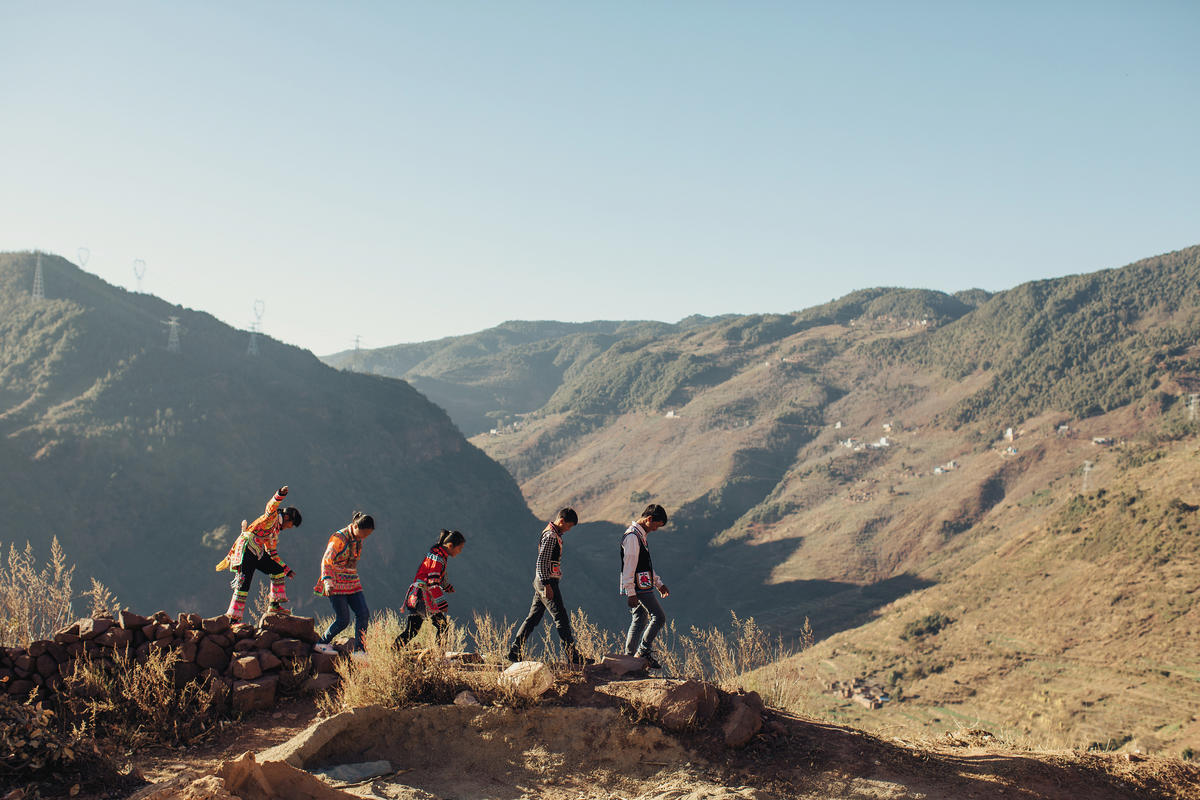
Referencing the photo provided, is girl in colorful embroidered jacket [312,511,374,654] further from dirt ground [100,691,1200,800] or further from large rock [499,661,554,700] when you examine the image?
large rock [499,661,554,700]

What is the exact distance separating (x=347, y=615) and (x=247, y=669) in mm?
1280

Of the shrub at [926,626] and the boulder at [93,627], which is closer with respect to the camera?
the boulder at [93,627]

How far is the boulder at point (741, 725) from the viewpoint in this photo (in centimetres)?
641

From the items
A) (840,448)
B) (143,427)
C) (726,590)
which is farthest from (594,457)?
(143,427)

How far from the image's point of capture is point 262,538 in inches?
352

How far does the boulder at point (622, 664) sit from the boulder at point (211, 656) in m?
3.66

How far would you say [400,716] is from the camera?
6.70 metres

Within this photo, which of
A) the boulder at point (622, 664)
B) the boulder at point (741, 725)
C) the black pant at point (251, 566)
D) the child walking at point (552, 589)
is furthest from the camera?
the black pant at point (251, 566)

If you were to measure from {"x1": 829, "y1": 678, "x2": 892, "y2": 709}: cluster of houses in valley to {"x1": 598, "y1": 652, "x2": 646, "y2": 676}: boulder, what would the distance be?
2820 cm

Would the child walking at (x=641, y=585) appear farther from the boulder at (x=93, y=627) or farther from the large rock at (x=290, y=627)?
the boulder at (x=93, y=627)

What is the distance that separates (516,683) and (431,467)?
65703 mm

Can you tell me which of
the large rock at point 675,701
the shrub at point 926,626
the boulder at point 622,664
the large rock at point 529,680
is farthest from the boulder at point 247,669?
the shrub at point 926,626

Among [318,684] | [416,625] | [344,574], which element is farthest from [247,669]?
[416,625]

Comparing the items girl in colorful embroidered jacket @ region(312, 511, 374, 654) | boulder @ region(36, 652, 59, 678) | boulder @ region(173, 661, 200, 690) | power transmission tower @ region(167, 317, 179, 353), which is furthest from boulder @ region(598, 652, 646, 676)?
power transmission tower @ region(167, 317, 179, 353)
